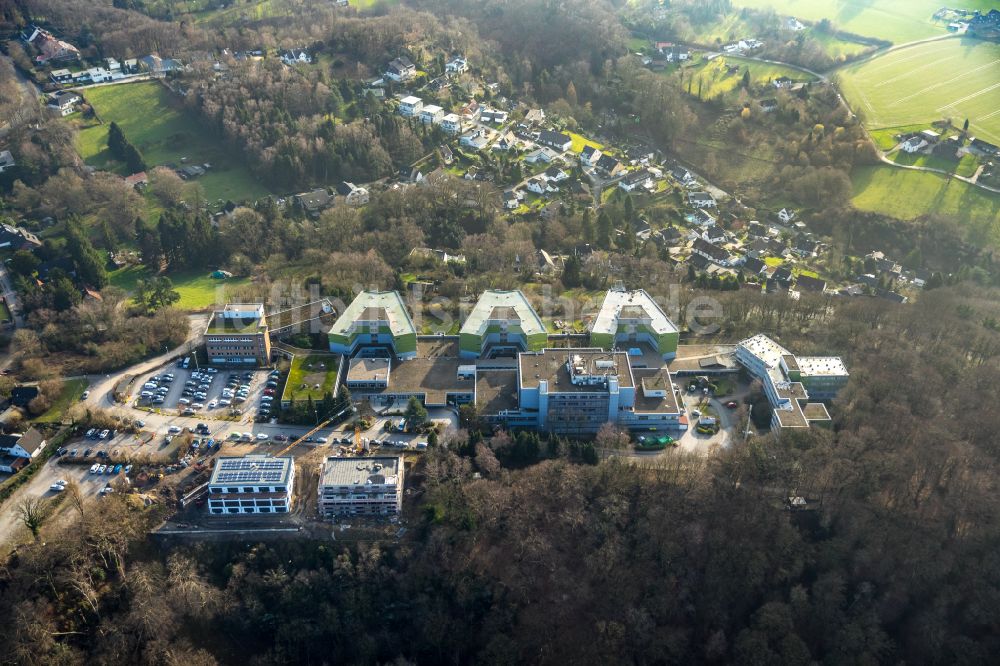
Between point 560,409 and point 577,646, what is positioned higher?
point 560,409

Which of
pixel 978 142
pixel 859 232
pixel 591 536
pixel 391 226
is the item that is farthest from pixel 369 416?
pixel 978 142

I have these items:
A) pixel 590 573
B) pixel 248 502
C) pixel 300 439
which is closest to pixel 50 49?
pixel 300 439

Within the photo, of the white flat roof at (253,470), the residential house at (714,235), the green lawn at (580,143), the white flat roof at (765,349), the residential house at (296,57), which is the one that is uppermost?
the residential house at (296,57)

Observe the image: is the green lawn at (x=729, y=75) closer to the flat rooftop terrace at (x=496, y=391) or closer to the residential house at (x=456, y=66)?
the residential house at (x=456, y=66)

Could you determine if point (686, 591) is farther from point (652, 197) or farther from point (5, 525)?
point (652, 197)

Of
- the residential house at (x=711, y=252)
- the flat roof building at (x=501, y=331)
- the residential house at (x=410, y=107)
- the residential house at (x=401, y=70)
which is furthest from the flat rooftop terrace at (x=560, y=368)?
the residential house at (x=401, y=70)
